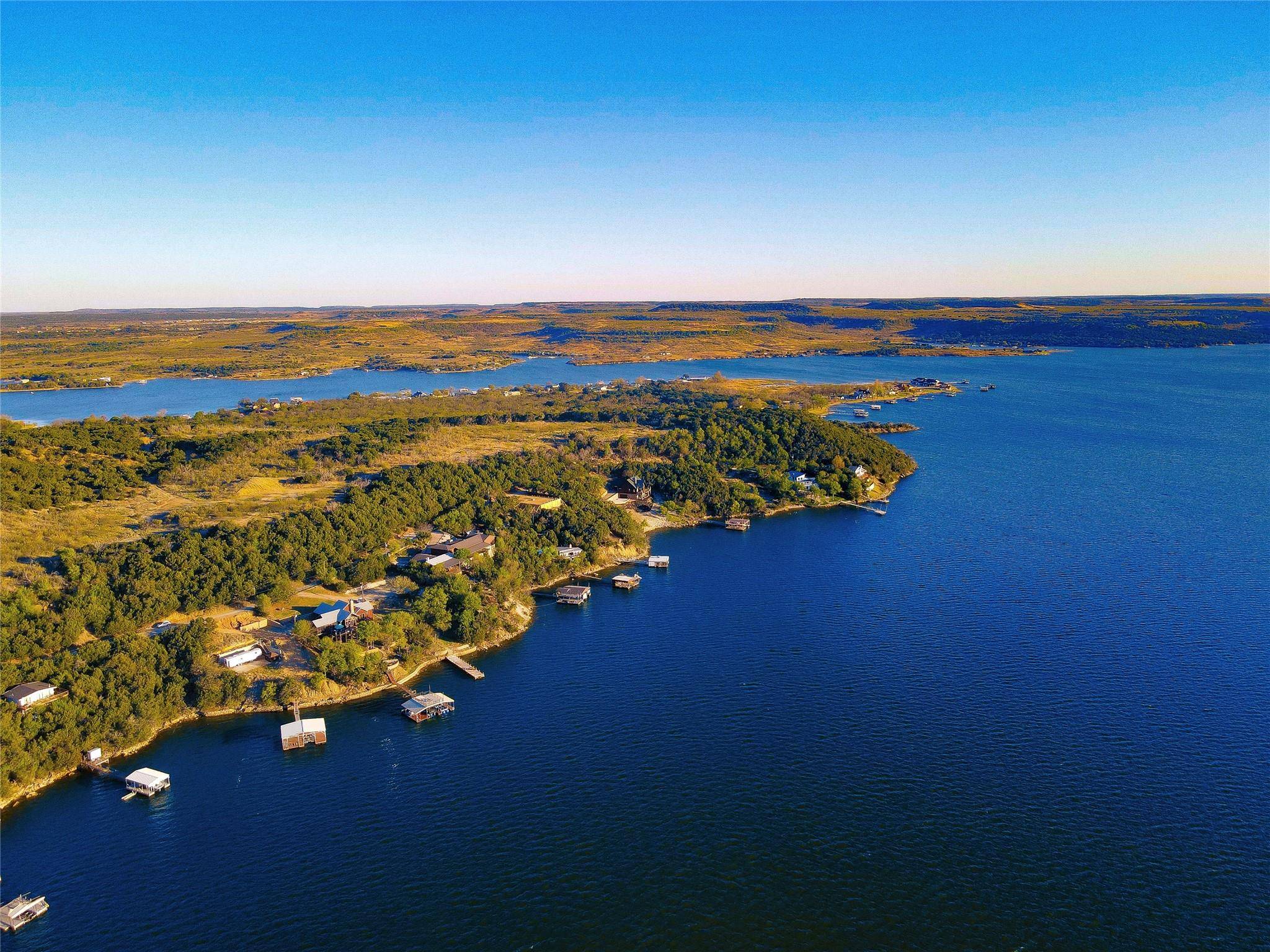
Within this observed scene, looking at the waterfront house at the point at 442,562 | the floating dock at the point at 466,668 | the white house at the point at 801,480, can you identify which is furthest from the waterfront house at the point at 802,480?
the floating dock at the point at 466,668

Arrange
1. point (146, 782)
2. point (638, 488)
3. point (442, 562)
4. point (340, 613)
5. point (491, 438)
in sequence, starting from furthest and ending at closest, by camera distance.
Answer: point (491, 438), point (638, 488), point (442, 562), point (340, 613), point (146, 782)

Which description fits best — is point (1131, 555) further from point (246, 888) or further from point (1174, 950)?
point (246, 888)

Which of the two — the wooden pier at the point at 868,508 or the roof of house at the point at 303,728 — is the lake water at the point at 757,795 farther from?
the wooden pier at the point at 868,508

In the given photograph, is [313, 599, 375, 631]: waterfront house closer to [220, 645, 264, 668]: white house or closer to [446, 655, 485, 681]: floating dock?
[220, 645, 264, 668]: white house

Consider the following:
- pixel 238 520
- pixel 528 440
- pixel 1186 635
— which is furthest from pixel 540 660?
pixel 528 440

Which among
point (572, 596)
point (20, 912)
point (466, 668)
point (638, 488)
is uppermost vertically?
point (638, 488)

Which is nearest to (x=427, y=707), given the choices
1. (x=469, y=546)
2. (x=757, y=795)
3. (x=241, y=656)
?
(x=241, y=656)

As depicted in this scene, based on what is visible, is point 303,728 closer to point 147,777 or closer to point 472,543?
point 147,777
